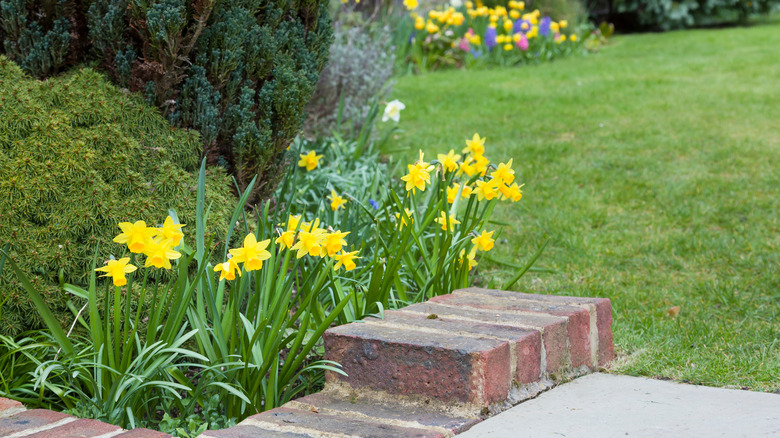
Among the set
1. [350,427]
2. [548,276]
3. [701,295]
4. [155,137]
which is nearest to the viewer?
[350,427]

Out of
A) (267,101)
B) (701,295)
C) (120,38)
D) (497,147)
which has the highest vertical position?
(120,38)

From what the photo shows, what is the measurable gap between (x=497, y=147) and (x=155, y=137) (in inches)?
135

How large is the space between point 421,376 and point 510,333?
32 cm

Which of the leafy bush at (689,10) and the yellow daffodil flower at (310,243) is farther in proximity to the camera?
the leafy bush at (689,10)

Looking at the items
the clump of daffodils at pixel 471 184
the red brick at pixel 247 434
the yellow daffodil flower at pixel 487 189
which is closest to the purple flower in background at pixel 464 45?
the clump of daffodils at pixel 471 184

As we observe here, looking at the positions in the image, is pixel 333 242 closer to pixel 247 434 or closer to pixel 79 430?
pixel 247 434

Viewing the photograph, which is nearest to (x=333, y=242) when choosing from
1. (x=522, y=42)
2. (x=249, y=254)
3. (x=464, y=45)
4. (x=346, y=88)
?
(x=249, y=254)

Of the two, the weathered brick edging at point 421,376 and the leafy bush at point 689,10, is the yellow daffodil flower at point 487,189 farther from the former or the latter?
the leafy bush at point 689,10

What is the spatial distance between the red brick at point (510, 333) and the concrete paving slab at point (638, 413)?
87mm

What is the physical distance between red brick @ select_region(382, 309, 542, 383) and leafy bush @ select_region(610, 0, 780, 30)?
1228 cm

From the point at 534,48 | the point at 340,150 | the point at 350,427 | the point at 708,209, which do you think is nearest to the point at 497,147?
the point at 340,150

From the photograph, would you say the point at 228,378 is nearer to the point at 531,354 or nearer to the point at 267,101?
the point at 531,354

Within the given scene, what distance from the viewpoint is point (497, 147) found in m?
6.00

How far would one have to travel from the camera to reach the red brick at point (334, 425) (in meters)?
2.10
